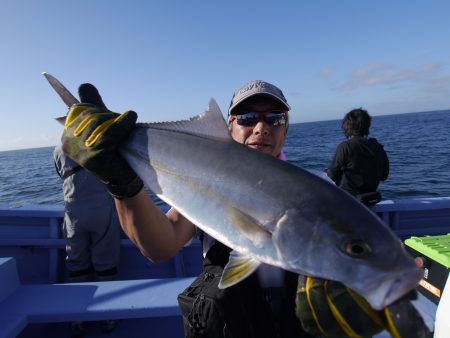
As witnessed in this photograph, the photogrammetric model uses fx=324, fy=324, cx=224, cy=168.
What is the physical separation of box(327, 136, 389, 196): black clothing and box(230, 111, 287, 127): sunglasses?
432 cm

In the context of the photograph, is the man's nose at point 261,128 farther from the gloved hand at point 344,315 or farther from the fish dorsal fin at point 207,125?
the gloved hand at point 344,315

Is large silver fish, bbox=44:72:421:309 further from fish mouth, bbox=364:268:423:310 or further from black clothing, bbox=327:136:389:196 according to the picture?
black clothing, bbox=327:136:389:196

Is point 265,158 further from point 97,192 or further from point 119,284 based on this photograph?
point 97,192

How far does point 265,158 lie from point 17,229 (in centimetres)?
586

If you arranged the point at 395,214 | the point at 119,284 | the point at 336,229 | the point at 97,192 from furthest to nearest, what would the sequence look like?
1. the point at 395,214
2. the point at 97,192
3. the point at 119,284
4. the point at 336,229

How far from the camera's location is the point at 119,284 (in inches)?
154

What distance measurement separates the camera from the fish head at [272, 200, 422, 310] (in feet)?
4.76

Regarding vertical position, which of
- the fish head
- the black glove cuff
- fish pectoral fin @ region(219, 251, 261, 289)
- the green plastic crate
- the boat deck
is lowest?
the boat deck

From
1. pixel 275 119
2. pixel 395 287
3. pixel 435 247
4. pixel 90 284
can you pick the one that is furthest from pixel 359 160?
pixel 395 287

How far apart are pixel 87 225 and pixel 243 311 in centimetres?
394

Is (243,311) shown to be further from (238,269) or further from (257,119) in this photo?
(257,119)

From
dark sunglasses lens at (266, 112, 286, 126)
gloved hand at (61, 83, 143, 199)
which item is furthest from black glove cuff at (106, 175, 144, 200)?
dark sunglasses lens at (266, 112, 286, 126)

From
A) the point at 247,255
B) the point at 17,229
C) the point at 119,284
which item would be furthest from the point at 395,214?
the point at 17,229

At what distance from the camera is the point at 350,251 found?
1553 millimetres
